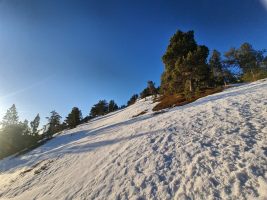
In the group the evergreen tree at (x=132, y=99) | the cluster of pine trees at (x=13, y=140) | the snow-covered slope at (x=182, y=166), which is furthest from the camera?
the evergreen tree at (x=132, y=99)

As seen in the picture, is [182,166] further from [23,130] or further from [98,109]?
[98,109]

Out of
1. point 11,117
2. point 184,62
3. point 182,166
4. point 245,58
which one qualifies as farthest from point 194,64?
point 11,117

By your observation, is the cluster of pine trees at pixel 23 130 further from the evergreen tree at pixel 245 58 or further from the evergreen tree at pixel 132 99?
the evergreen tree at pixel 245 58

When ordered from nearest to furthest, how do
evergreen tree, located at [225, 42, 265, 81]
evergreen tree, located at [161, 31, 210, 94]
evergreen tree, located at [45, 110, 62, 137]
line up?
evergreen tree, located at [161, 31, 210, 94], evergreen tree, located at [225, 42, 265, 81], evergreen tree, located at [45, 110, 62, 137]

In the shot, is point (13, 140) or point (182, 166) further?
point (13, 140)

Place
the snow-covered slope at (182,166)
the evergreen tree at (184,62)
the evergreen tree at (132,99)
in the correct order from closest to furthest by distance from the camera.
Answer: the snow-covered slope at (182,166) < the evergreen tree at (184,62) < the evergreen tree at (132,99)

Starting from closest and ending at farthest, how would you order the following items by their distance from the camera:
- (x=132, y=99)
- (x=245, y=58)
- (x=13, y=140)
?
(x=13, y=140) → (x=245, y=58) → (x=132, y=99)

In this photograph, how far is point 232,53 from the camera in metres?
57.3

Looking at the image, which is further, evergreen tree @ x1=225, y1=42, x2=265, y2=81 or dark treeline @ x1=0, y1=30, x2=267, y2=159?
evergreen tree @ x1=225, y1=42, x2=265, y2=81

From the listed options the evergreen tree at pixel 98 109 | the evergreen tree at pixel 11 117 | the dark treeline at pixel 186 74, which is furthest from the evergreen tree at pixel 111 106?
the evergreen tree at pixel 11 117

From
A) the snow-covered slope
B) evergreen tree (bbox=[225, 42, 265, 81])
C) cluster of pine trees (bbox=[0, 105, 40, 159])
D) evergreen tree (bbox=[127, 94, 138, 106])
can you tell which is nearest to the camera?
the snow-covered slope

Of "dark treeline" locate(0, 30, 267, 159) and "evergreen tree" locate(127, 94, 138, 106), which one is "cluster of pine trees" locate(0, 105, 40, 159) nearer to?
"dark treeline" locate(0, 30, 267, 159)

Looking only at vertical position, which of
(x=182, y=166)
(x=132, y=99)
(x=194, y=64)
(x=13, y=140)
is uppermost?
(x=132, y=99)

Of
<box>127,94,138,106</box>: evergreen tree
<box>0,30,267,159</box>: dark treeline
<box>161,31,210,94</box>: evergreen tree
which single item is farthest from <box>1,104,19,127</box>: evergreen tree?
<box>127,94,138,106</box>: evergreen tree
